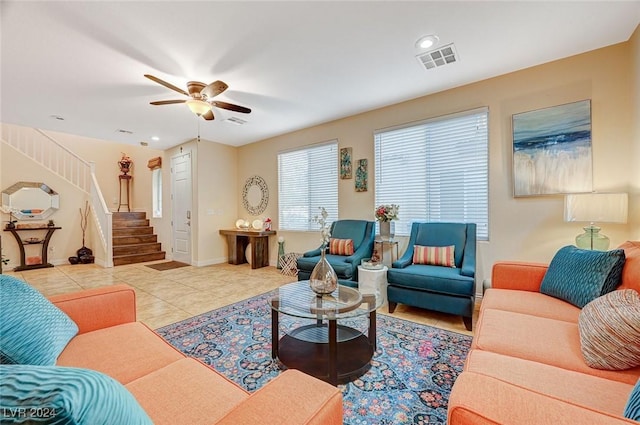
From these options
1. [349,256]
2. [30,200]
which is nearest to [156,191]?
[30,200]

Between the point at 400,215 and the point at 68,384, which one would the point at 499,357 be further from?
the point at 400,215

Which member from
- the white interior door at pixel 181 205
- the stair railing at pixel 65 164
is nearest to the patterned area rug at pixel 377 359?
the white interior door at pixel 181 205

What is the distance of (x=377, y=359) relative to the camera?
207 cm

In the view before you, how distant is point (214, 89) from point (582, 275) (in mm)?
3427

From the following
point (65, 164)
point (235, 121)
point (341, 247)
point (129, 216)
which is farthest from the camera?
point (129, 216)

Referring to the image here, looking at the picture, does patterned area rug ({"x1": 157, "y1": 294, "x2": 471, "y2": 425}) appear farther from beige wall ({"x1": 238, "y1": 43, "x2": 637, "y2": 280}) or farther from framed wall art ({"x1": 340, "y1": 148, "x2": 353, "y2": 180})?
framed wall art ({"x1": 340, "y1": 148, "x2": 353, "y2": 180})

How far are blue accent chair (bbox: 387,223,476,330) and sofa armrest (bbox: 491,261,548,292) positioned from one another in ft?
0.79

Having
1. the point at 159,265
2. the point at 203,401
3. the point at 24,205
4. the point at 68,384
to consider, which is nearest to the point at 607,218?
the point at 203,401

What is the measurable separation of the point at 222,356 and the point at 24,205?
6395 mm

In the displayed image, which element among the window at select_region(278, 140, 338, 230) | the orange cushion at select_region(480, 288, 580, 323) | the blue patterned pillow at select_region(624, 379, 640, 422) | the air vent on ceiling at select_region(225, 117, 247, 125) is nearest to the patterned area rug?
the orange cushion at select_region(480, 288, 580, 323)

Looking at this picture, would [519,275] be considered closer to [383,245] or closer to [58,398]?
[383,245]

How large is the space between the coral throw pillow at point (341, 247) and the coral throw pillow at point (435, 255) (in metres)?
0.95

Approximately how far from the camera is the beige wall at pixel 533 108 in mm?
2589

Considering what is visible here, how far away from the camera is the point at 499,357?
1.27 metres
